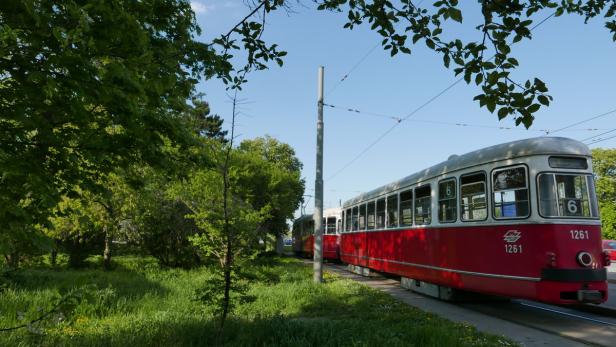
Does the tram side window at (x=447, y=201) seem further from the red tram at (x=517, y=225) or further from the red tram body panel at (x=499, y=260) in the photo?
the red tram body panel at (x=499, y=260)

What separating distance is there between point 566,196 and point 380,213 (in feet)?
24.4

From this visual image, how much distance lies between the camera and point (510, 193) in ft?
31.0

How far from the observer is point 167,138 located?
4.51 metres

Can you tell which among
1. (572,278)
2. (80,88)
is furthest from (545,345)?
(80,88)

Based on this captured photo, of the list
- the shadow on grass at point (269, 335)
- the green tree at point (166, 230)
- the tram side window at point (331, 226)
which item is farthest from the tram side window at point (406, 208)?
the tram side window at point (331, 226)

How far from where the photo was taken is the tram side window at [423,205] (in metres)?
12.0

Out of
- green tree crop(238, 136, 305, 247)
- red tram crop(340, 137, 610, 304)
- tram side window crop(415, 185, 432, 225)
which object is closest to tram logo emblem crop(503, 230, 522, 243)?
red tram crop(340, 137, 610, 304)

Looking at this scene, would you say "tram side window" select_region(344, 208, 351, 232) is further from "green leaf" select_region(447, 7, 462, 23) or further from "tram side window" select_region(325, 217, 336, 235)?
"green leaf" select_region(447, 7, 462, 23)

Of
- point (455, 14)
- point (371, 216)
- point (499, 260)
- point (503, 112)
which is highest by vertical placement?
point (455, 14)

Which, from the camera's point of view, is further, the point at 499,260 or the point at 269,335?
the point at 499,260

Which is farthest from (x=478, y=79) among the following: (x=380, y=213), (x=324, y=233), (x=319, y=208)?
(x=324, y=233)

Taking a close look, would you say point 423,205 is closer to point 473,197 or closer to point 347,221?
point 473,197

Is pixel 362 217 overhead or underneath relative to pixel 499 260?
overhead

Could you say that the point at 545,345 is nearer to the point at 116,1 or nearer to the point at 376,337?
the point at 376,337
